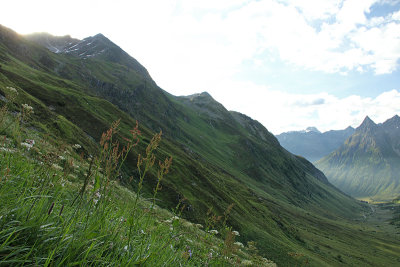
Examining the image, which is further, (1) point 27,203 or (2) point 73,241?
(1) point 27,203

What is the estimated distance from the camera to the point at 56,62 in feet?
498

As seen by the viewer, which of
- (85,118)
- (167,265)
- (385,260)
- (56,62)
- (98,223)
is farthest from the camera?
(56,62)

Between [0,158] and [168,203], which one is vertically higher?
[0,158]

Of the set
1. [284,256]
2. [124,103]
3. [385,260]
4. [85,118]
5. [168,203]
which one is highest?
[124,103]

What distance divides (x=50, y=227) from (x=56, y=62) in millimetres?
178717

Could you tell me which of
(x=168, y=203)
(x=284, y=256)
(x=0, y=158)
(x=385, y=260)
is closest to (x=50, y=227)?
(x=0, y=158)

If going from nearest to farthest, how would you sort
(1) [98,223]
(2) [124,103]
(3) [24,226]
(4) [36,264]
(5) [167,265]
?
(4) [36,264], (3) [24,226], (1) [98,223], (5) [167,265], (2) [124,103]

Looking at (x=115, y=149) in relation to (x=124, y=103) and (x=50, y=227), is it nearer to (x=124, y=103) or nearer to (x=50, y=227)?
(x=50, y=227)

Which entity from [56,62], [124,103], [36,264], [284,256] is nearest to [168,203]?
[284,256]

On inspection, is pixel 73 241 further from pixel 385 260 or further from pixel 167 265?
pixel 385 260

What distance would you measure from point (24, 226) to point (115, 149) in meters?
1.49

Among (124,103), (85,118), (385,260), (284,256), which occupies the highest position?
(124,103)

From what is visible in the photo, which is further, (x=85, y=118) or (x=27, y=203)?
(x=85, y=118)

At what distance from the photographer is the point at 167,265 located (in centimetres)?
432
